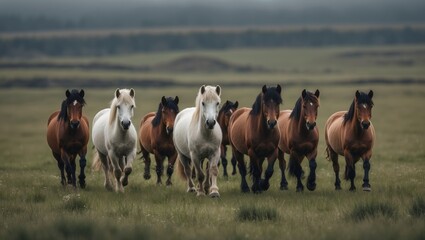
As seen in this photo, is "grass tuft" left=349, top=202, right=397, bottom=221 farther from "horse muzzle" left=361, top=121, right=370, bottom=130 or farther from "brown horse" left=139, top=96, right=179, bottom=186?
"brown horse" left=139, top=96, right=179, bottom=186

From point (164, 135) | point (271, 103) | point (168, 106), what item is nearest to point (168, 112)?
point (168, 106)

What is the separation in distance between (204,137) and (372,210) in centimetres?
388

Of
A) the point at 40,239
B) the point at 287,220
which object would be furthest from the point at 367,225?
the point at 40,239

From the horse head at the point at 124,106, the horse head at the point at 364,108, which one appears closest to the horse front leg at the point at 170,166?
the horse head at the point at 124,106

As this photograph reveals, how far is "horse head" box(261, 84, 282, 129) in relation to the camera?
12719 mm

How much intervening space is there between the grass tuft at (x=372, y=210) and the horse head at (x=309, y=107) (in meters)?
2.98

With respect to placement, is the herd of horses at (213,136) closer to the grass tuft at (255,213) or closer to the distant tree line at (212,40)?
the grass tuft at (255,213)

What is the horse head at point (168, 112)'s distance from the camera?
49.3 feet

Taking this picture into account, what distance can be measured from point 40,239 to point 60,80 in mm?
75165

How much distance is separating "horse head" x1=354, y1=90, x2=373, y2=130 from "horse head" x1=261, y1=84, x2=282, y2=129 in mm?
1442

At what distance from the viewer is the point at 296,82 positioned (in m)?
76.4

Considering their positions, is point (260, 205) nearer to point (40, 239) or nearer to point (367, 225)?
point (367, 225)

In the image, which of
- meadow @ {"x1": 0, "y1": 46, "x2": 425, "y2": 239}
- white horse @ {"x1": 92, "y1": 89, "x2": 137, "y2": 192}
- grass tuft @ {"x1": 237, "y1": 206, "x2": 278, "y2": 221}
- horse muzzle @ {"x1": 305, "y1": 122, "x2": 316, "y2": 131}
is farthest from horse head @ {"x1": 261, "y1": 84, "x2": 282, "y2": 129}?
grass tuft @ {"x1": 237, "y1": 206, "x2": 278, "y2": 221}

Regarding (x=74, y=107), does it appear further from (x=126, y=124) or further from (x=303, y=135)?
(x=303, y=135)
